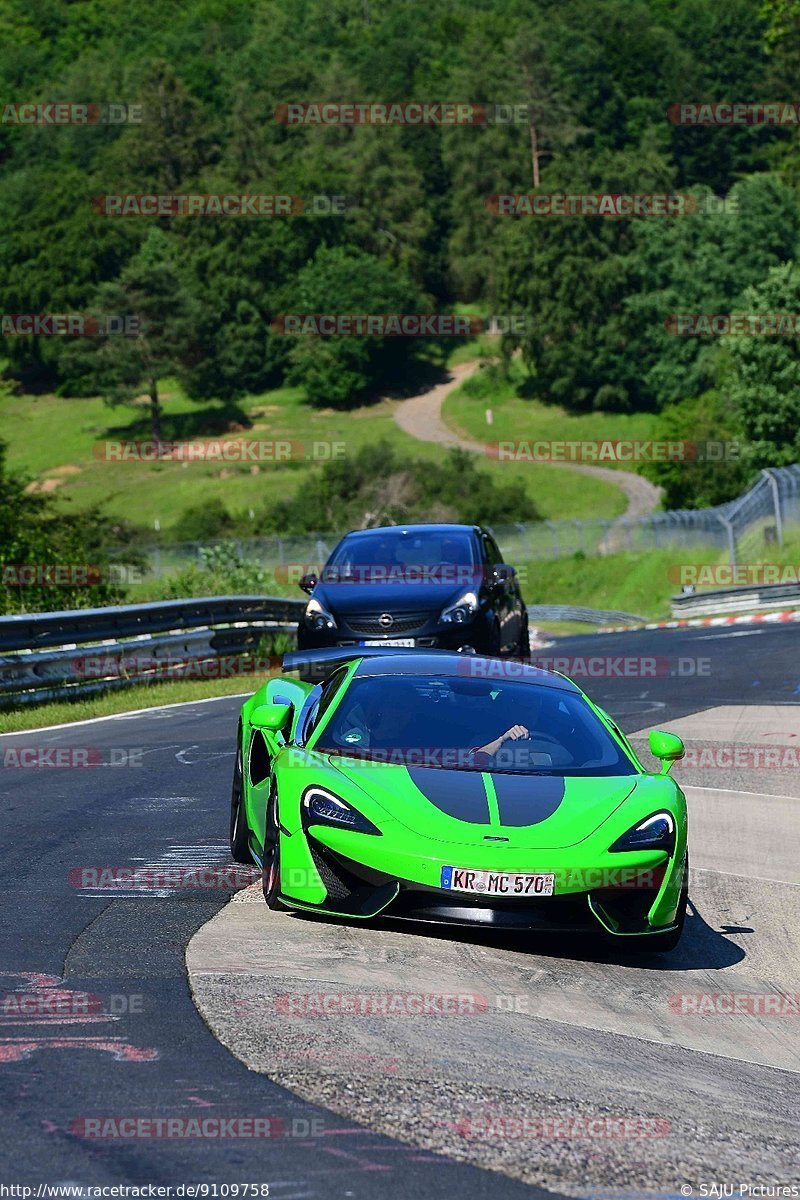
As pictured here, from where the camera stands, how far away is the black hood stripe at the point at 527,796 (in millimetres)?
7484

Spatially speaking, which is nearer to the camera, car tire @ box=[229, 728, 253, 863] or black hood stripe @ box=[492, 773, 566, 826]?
black hood stripe @ box=[492, 773, 566, 826]

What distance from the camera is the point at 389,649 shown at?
945 centimetres

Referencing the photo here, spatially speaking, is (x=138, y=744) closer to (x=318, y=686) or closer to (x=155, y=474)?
(x=318, y=686)

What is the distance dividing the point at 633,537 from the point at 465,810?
4820cm

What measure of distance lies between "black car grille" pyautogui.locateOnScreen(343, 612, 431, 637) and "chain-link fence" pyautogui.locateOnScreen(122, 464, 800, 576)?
1583 centimetres

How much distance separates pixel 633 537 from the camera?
181 ft

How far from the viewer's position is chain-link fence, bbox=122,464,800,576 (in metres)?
43.4

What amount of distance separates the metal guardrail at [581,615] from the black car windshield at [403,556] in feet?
91.4

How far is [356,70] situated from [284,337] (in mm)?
66535
